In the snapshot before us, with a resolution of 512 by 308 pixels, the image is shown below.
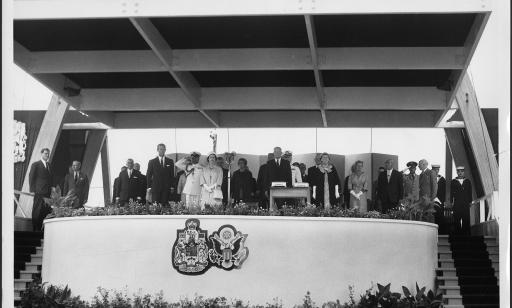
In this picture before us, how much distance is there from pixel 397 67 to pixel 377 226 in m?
3.07

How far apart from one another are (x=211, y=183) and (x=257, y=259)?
193 cm

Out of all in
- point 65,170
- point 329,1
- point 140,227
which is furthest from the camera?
point 65,170

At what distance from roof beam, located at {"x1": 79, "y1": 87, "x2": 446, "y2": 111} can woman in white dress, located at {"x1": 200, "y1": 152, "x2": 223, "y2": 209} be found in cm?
359

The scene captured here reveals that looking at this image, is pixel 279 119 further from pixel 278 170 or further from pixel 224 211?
pixel 224 211

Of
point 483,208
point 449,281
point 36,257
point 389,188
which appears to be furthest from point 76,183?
point 483,208

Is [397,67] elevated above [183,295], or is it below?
above

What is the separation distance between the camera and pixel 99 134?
22391 millimetres

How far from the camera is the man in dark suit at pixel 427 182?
49.5 ft

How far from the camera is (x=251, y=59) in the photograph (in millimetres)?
13875

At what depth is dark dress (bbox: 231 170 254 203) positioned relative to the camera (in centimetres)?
1424

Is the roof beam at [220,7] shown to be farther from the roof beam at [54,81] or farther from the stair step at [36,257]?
the stair step at [36,257]

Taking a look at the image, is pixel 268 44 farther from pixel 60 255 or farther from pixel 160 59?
pixel 60 255

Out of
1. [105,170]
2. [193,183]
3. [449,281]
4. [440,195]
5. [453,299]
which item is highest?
[105,170]

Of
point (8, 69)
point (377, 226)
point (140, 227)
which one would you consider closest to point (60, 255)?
point (140, 227)
